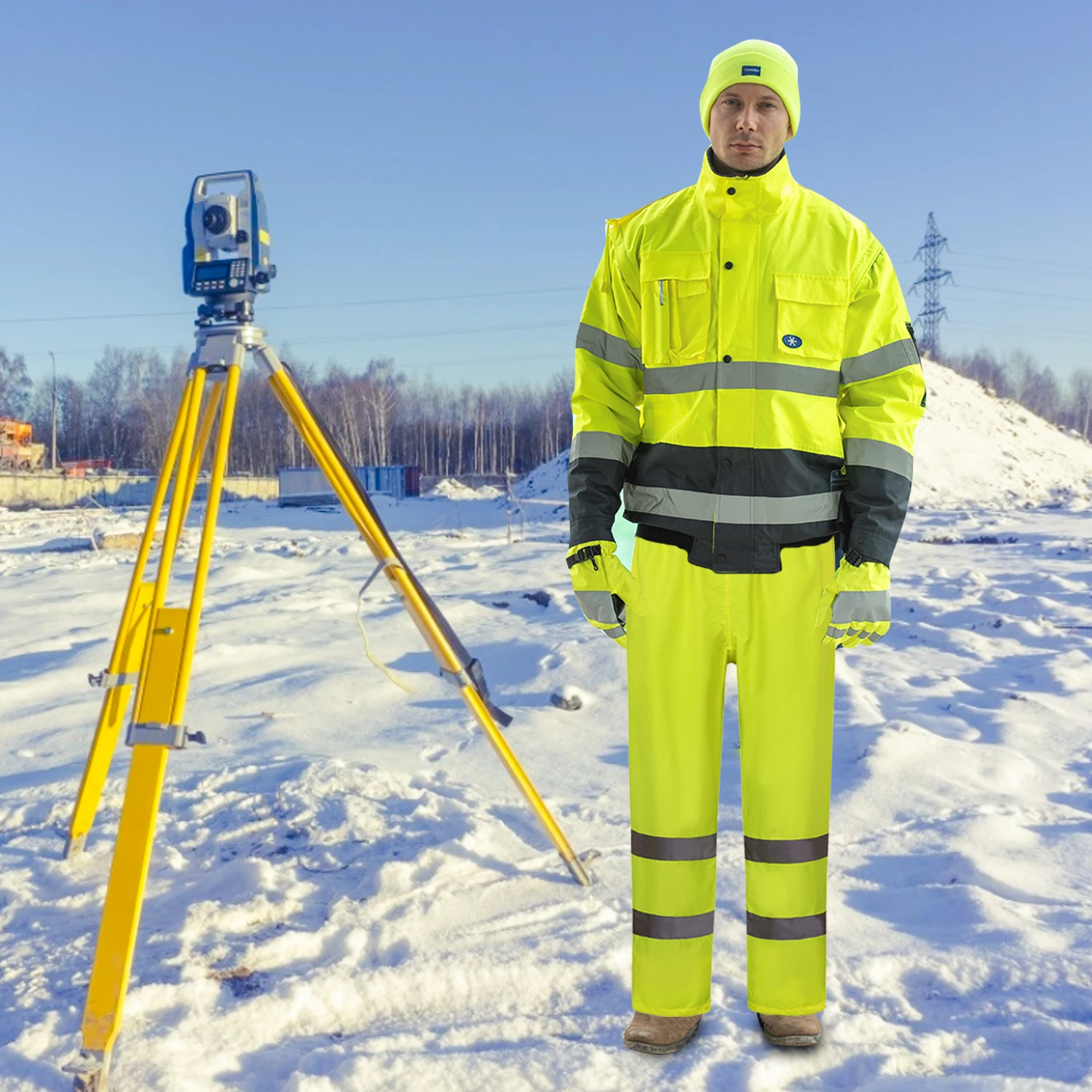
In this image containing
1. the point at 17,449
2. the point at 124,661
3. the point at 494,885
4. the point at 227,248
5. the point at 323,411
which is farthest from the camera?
the point at 323,411

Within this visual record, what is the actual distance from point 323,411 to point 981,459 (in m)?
41.9

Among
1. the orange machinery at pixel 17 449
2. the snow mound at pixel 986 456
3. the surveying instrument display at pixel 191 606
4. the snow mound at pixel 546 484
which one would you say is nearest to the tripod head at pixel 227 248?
the surveying instrument display at pixel 191 606

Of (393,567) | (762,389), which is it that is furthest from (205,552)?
(762,389)

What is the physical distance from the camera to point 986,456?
97.1 feet

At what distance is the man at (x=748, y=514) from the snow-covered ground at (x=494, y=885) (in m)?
0.35

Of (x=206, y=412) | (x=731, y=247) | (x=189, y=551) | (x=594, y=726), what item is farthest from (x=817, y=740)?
(x=189, y=551)

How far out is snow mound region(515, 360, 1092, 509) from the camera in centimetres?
2667

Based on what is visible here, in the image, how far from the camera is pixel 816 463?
2.38 meters

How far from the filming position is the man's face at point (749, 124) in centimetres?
232

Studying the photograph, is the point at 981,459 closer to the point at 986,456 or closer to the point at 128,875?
the point at 986,456

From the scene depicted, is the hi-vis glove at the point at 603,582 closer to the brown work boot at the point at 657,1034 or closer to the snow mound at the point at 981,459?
the brown work boot at the point at 657,1034

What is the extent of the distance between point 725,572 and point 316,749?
3.13 metres

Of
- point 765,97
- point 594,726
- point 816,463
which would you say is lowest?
point 594,726

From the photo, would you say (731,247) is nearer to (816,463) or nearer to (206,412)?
(816,463)
